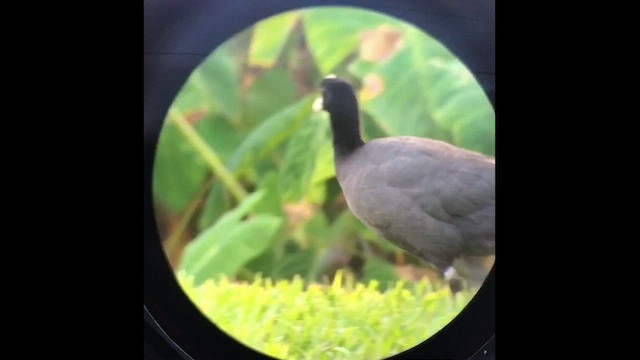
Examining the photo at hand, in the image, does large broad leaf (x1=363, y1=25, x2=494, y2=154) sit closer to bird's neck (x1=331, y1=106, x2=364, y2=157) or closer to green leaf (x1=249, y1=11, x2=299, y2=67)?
bird's neck (x1=331, y1=106, x2=364, y2=157)

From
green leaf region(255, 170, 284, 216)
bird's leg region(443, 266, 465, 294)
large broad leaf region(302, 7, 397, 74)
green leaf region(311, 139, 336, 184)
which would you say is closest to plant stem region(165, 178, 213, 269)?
green leaf region(255, 170, 284, 216)

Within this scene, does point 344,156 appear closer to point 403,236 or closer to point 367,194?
point 367,194

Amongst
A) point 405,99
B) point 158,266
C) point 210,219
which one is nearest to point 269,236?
point 210,219

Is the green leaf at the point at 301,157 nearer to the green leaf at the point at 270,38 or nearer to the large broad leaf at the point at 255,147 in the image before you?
the large broad leaf at the point at 255,147

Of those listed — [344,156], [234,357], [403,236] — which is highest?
[344,156]

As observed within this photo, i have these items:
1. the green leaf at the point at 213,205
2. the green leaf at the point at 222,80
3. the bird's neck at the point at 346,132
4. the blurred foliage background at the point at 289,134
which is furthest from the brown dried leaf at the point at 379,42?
the green leaf at the point at 213,205

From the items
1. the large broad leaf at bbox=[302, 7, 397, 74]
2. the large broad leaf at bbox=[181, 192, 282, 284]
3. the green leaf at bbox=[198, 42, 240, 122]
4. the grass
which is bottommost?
the grass

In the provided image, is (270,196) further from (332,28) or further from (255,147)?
(332,28)
